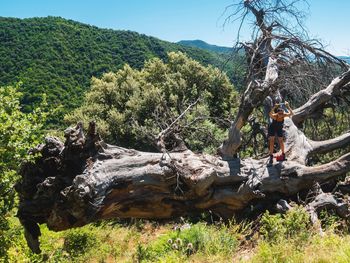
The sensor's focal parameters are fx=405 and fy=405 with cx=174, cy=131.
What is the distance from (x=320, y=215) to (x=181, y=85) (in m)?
→ 12.1

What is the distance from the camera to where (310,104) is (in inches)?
379

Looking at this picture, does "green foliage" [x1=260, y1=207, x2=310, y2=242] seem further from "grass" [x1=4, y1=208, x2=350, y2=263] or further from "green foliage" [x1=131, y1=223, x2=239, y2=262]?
"green foliage" [x1=131, y1=223, x2=239, y2=262]

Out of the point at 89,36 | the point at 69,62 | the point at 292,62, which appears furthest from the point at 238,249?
the point at 89,36

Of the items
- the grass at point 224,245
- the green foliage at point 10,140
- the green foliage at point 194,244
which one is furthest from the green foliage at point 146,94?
the green foliage at point 10,140

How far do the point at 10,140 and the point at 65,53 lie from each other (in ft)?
144

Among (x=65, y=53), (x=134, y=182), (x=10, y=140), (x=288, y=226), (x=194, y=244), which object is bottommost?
(x=194, y=244)

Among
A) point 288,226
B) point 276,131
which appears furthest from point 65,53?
point 288,226

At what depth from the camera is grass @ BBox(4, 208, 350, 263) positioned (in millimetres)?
5293

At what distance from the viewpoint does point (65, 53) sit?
1855 inches

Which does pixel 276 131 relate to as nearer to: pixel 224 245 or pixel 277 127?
pixel 277 127

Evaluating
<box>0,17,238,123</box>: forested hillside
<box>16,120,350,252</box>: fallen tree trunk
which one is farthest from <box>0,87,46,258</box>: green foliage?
<box>0,17,238,123</box>: forested hillside

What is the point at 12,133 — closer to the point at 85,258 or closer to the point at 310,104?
the point at 85,258

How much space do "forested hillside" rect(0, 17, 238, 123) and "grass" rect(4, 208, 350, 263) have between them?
84.8 feet

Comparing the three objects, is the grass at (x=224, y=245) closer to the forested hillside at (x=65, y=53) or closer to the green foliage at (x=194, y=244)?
the green foliage at (x=194, y=244)
